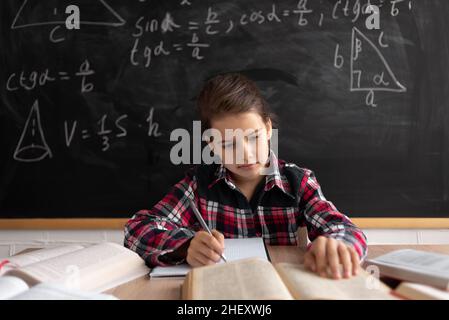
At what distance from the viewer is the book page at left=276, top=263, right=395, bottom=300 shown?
0.51 metres

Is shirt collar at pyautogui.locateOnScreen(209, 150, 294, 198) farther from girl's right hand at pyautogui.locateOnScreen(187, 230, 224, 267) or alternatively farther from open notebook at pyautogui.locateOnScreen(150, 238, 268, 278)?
girl's right hand at pyautogui.locateOnScreen(187, 230, 224, 267)

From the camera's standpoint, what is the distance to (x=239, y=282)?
564 mm

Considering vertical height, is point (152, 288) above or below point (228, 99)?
below

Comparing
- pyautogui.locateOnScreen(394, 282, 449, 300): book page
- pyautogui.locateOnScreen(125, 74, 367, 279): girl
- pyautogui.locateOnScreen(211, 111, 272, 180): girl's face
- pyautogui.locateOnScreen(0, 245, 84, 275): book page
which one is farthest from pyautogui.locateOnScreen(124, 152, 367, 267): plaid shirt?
pyautogui.locateOnScreen(394, 282, 449, 300): book page

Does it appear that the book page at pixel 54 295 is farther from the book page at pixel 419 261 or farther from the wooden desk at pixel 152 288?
the book page at pixel 419 261

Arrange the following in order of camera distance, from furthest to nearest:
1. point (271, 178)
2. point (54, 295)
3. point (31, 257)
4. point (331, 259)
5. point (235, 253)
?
point (271, 178) → point (235, 253) → point (31, 257) → point (331, 259) → point (54, 295)

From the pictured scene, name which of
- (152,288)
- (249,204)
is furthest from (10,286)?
(249,204)

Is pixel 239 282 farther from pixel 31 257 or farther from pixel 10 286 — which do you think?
pixel 31 257

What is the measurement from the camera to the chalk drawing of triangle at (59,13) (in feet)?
5.40

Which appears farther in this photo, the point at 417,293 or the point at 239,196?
the point at 239,196

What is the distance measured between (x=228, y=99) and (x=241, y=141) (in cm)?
12

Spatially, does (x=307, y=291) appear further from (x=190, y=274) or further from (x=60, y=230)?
(x=60, y=230)
